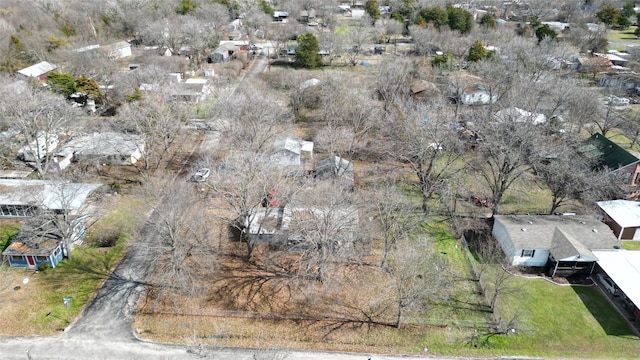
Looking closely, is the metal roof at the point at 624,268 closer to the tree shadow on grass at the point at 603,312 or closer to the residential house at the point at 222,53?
the tree shadow on grass at the point at 603,312

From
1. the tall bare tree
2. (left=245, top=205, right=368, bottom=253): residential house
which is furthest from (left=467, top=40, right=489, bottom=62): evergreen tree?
(left=245, top=205, right=368, bottom=253): residential house

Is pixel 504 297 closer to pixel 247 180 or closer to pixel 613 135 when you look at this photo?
pixel 247 180

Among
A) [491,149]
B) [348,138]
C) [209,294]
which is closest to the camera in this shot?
[209,294]

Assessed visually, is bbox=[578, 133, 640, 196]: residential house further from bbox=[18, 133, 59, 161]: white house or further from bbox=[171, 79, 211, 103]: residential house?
bbox=[18, 133, 59, 161]: white house

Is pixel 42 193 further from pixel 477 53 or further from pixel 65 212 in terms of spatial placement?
pixel 477 53

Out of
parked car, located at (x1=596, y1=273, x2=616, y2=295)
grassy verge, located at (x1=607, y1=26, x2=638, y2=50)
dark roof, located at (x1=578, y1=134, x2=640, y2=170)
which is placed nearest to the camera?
parked car, located at (x1=596, y1=273, x2=616, y2=295)

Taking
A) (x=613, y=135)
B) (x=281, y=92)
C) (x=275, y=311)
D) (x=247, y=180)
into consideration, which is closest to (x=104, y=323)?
(x=275, y=311)
